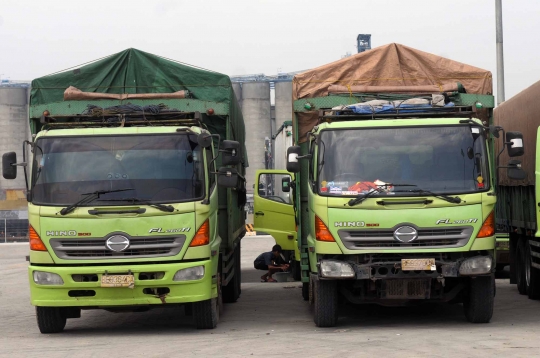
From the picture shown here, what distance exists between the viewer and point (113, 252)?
1077 cm

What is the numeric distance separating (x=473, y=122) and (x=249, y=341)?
3772mm

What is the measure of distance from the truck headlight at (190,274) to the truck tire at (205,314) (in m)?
0.59

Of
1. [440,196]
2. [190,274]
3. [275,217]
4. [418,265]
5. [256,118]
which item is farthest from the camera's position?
[256,118]

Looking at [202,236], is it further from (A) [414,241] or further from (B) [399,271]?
(A) [414,241]

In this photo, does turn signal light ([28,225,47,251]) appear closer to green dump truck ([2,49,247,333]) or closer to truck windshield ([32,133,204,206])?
green dump truck ([2,49,247,333])

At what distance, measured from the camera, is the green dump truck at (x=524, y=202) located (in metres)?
13.8

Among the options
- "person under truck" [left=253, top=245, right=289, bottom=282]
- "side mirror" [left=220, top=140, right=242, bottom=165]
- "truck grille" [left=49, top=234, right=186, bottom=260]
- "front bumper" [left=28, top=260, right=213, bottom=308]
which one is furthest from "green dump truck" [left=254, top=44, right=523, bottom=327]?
"person under truck" [left=253, top=245, right=289, bottom=282]

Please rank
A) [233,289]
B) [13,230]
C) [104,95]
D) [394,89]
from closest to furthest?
[104,95]
[394,89]
[233,289]
[13,230]

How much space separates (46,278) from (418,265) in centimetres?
434

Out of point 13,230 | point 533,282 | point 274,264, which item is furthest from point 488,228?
point 13,230

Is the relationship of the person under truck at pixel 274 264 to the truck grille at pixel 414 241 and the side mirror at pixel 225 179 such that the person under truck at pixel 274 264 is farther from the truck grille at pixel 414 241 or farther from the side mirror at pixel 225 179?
the truck grille at pixel 414 241

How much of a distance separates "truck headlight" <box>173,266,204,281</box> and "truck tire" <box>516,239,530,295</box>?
6367mm

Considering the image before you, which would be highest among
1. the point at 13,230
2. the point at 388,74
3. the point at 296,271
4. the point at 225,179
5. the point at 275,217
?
the point at 388,74

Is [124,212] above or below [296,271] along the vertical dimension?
above
